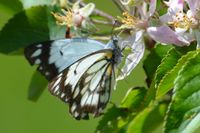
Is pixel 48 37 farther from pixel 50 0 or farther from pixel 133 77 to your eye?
pixel 133 77

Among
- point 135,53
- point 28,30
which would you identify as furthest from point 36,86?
point 135,53

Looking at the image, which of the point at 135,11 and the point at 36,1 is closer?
the point at 135,11

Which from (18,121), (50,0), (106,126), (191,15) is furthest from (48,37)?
(18,121)

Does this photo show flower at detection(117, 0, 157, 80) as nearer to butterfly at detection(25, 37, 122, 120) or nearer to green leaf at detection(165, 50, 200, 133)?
butterfly at detection(25, 37, 122, 120)

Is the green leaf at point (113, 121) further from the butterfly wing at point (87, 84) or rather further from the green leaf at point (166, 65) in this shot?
the green leaf at point (166, 65)

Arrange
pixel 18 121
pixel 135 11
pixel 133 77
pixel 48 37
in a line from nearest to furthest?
pixel 135 11 < pixel 48 37 < pixel 133 77 < pixel 18 121

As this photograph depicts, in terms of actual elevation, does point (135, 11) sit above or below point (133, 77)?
above

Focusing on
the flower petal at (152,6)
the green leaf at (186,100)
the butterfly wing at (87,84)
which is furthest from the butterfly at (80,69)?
the green leaf at (186,100)

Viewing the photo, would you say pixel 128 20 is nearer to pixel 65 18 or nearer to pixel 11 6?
pixel 65 18
